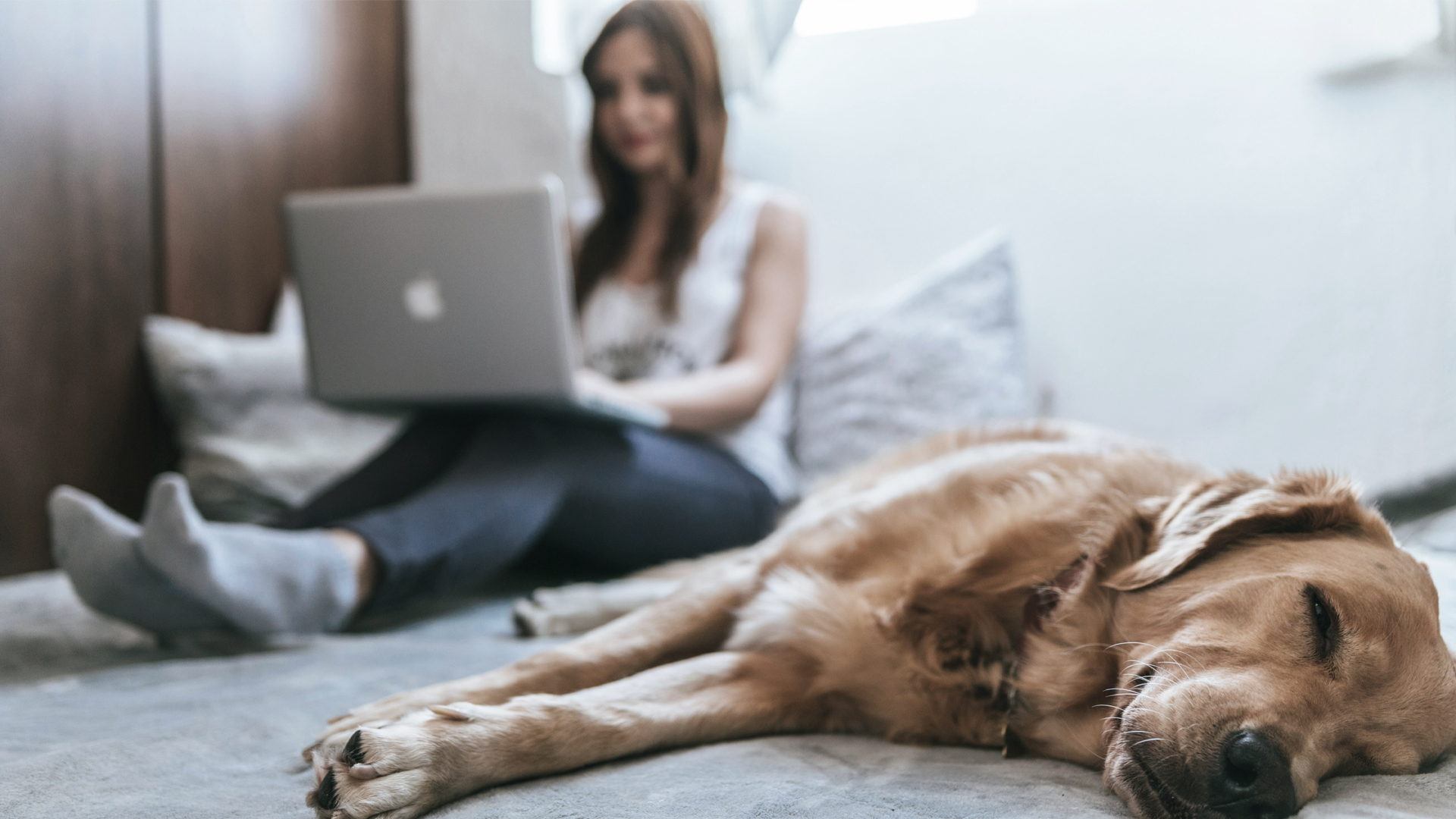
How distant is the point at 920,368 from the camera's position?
230 centimetres

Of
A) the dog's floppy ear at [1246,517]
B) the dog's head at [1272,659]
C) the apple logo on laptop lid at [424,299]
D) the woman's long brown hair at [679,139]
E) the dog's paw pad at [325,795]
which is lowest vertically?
the dog's paw pad at [325,795]

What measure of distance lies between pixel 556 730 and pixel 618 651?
237 mm

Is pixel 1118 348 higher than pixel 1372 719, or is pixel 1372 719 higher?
pixel 1118 348

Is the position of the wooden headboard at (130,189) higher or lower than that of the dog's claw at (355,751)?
higher

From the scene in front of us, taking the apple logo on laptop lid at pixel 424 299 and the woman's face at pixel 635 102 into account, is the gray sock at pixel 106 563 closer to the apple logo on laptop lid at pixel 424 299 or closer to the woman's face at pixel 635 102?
the apple logo on laptop lid at pixel 424 299

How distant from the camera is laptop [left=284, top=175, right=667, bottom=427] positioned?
160 cm

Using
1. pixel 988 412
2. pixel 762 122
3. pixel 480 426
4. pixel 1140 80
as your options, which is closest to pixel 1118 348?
pixel 988 412

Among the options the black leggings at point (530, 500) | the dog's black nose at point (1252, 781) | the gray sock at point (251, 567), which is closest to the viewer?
the dog's black nose at point (1252, 781)

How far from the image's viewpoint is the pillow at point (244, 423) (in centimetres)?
226

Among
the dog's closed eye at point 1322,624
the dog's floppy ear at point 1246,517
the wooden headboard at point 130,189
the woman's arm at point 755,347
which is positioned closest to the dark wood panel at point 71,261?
the wooden headboard at point 130,189

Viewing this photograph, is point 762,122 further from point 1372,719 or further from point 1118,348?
point 1372,719

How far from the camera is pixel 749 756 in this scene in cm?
95

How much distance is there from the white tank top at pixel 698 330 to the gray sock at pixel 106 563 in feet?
3.83

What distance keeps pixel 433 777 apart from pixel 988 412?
5.55ft
